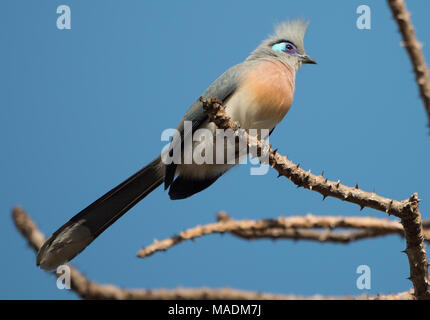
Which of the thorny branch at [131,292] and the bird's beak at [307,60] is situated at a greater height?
the bird's beak at [307,60]

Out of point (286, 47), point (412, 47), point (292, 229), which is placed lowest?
point (292, 229)

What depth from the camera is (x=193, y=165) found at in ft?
16.3

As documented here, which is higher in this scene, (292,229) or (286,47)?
(286,47)

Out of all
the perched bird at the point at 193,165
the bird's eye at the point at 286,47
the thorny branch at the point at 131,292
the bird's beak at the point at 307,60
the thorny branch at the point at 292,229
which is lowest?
the thorny branch at the point at 131,292

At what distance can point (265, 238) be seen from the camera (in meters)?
4.08

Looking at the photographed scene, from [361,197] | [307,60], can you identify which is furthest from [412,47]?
[307,60]

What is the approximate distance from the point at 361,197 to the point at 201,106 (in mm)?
2052

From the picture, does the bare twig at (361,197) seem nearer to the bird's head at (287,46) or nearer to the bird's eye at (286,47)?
the bird's head at (287,46)

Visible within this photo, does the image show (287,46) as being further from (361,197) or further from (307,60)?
(361,197)

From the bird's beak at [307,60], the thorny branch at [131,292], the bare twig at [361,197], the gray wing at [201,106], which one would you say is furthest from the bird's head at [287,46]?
the thorny branch at [131,292]

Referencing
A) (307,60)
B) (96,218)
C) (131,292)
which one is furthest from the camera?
(307,60)

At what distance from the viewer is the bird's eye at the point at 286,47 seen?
5.41m

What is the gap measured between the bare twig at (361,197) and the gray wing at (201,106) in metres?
1.49

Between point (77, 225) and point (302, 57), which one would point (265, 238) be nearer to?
point (77, 225)
